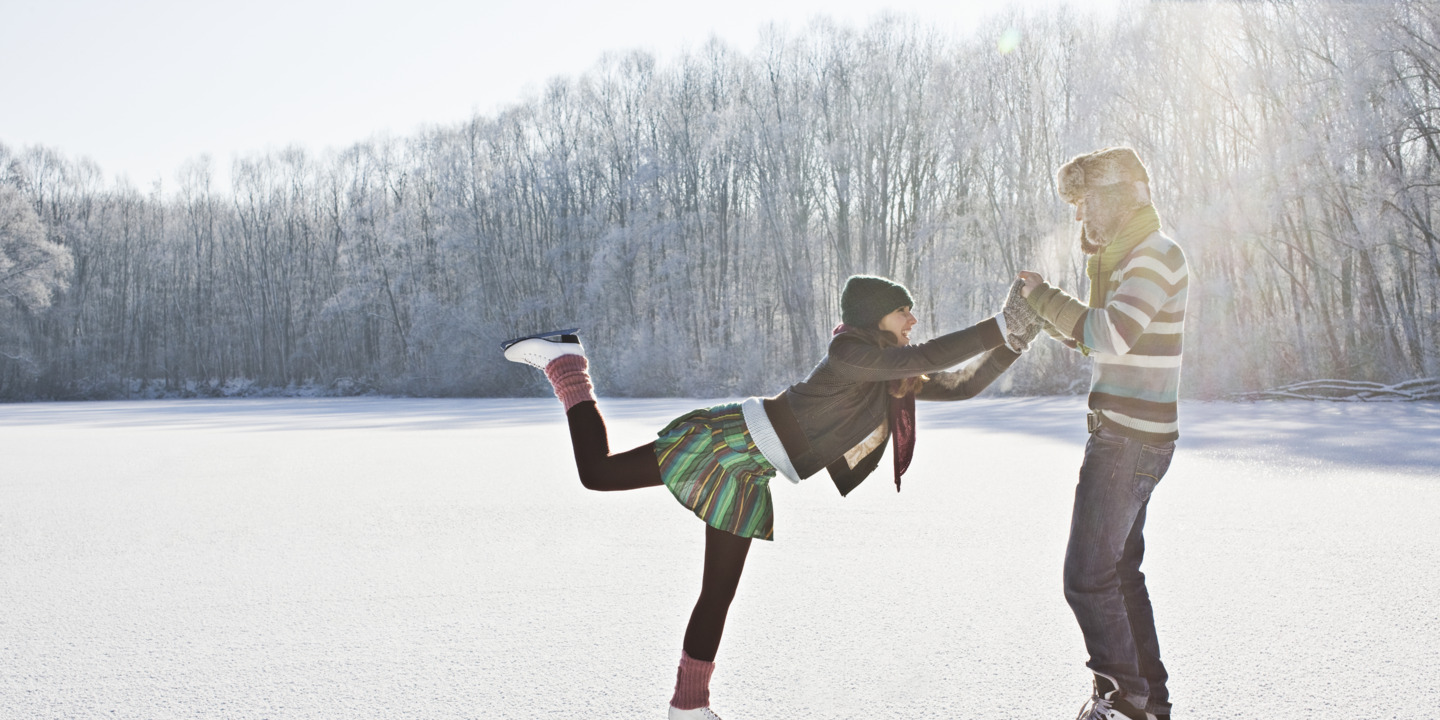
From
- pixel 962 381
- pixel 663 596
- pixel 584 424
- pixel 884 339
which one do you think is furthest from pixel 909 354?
pixel 663 596

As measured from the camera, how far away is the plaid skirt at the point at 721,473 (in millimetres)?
2541

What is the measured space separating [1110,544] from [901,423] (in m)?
0.60

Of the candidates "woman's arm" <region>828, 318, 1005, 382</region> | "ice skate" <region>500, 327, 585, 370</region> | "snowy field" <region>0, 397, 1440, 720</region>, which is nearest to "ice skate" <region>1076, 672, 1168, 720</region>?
"snowy field" <region>0, 397, 1440, 720</region>

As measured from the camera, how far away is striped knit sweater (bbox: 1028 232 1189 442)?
2318 mm

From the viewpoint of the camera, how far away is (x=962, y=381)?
2.84 metres

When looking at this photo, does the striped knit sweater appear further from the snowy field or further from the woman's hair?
the snowy field

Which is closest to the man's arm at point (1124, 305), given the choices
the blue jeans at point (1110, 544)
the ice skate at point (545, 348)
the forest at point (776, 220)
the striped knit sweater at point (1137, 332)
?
the striped knit sweater at point (1137, 332)

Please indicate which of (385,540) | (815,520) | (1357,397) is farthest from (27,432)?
(1357,397)

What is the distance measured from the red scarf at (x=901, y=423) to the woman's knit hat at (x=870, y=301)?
0.05m

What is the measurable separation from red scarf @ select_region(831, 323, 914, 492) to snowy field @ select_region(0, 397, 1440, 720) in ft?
2.48

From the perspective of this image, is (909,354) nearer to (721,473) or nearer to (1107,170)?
(721,473)

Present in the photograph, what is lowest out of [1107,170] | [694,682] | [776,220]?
[694,682]

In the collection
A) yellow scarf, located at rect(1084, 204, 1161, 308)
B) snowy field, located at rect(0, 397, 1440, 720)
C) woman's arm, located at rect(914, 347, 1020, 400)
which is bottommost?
snowy field, located at rect(0, 397, 1440, 720)

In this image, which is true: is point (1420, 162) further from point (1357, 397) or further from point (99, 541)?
point (99, 541)
